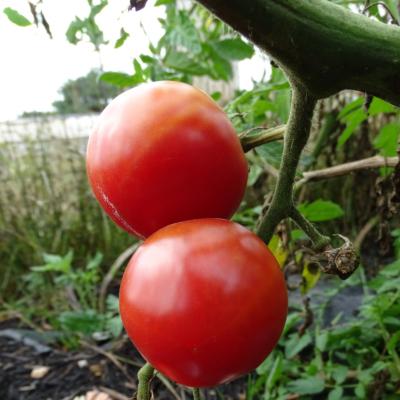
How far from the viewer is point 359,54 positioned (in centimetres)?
34

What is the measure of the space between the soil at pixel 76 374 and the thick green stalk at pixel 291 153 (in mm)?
846

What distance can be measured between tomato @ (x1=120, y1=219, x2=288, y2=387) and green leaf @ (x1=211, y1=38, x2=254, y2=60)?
0.60 meters

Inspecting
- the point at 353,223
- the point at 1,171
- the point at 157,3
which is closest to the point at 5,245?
the point at 1,171

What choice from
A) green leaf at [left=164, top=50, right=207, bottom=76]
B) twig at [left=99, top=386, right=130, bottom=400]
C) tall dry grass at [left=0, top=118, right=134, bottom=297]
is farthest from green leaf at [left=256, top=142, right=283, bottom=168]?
tall dry grass at [left=0, top=118, right=134, bottom=297]

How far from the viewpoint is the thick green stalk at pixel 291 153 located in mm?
393

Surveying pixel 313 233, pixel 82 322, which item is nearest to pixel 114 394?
pixel 82 322

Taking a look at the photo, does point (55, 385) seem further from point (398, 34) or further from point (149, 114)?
point (398, 34)

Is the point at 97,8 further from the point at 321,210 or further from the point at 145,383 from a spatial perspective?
the point at 145,383

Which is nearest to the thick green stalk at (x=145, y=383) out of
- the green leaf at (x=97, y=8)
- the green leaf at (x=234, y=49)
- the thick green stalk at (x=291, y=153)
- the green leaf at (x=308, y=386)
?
the thick green stalk at (x=291, y=153)

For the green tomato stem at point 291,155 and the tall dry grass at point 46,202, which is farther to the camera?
the tall dry grass at point 46,202

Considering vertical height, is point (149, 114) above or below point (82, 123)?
above

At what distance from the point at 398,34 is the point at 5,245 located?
2398mm

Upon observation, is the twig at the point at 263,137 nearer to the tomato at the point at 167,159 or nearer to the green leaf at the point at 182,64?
the tomato at the point at 167,159

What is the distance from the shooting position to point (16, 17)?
91 cm
